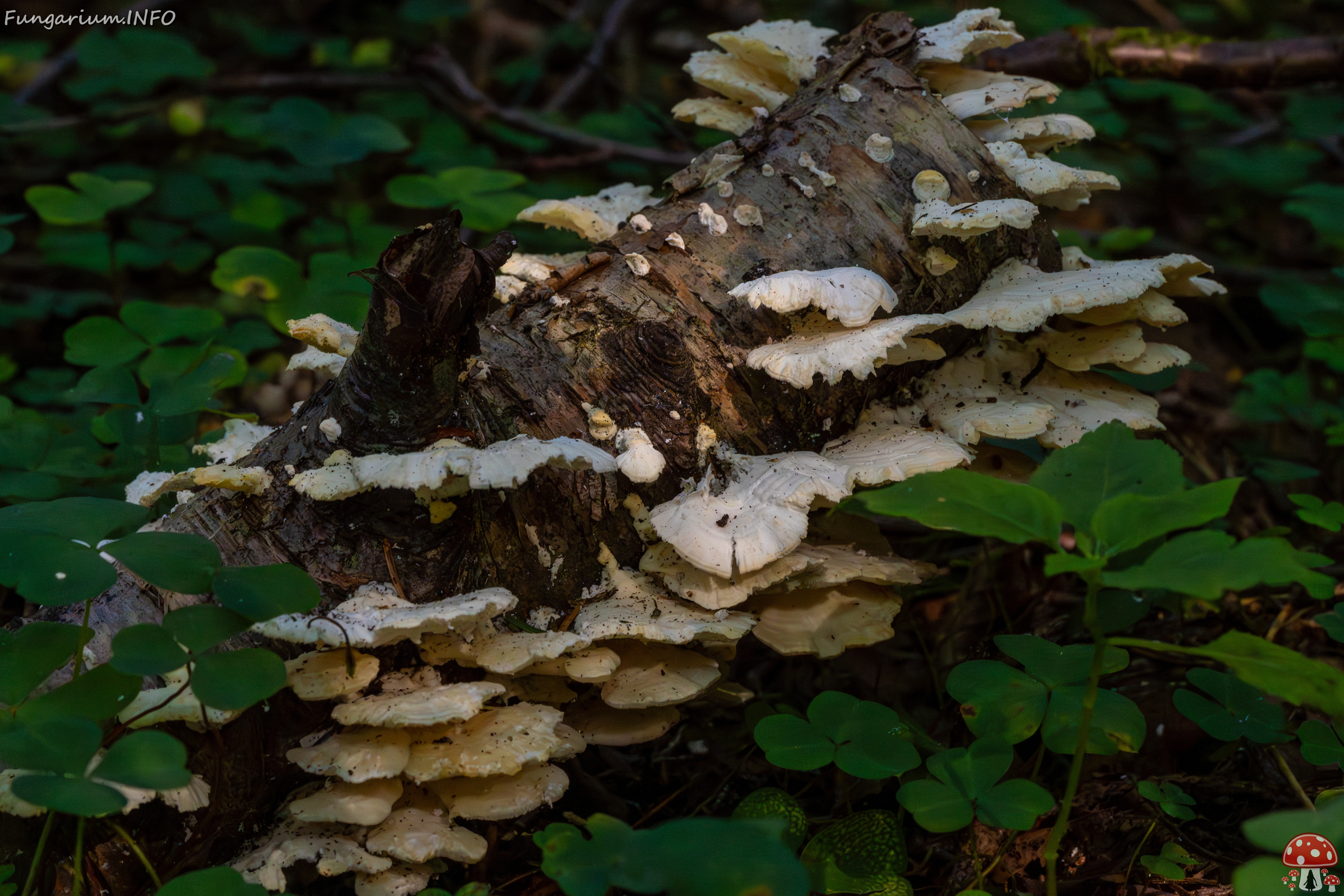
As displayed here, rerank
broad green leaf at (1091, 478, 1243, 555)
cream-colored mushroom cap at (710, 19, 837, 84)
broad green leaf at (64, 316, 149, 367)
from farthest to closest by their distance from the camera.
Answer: broad green leaf at (64, 316, 149, 367)
cream-colored mushroom cap at (710, 19, 837, 84)
broad green leaf at (1091, 478, 1243, 555)

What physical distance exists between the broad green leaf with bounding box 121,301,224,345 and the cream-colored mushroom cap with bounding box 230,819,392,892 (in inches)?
114

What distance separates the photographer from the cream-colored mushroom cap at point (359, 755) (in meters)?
2.06

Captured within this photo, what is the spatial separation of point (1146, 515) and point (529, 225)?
15.2 ft

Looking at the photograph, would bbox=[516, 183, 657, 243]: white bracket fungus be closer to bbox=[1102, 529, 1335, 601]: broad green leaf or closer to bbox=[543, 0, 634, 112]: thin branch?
bbox=[1102, 529, 1335, 601]: broad green leaf

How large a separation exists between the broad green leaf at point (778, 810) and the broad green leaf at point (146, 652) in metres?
1.43

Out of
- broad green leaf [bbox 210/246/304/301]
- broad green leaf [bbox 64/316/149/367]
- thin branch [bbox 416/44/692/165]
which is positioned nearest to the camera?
broad green leaf [bbox 64/316/149/367]

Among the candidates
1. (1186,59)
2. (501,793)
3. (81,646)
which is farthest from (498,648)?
(1186,59)

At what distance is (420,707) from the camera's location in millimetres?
2012

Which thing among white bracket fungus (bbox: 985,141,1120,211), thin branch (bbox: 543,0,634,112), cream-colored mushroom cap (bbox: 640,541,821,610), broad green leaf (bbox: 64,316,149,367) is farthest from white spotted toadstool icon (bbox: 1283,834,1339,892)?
thin branch (bbox: 543,0,634,112)

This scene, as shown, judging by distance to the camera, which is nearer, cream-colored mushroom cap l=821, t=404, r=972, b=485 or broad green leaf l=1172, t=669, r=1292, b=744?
cream-colored mushroom cap l=821, t=404, r=972, b=485

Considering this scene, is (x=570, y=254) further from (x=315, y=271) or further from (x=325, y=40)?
(x=325, y=40)

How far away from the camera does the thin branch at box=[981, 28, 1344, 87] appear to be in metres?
4.50

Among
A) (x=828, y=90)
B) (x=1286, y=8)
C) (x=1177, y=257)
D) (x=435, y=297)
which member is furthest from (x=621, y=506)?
(x=1286, y=8)

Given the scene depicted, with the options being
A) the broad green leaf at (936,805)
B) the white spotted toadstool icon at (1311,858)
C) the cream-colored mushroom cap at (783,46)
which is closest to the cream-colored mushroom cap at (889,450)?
the broad green leaf at (936,805)
